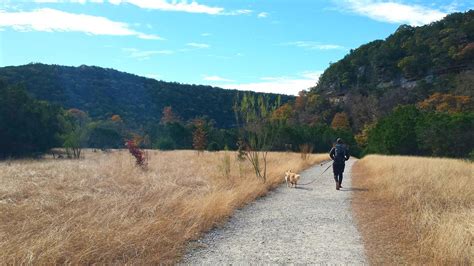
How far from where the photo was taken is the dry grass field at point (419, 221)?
5.78 metres

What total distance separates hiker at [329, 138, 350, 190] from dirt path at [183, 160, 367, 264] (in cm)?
362

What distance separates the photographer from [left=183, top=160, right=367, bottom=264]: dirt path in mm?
6047

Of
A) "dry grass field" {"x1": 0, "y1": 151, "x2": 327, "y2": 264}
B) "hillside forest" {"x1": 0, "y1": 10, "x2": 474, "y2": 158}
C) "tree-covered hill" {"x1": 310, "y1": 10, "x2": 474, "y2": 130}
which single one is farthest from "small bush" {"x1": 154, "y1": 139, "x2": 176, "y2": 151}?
"dry grass field" {"x1": 0, "y1": 151, "x2": 327, "y2": 264}

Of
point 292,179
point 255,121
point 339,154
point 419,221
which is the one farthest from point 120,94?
point 419,221

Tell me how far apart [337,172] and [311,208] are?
16.4ft

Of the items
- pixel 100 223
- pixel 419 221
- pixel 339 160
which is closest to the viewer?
pixel 100 223

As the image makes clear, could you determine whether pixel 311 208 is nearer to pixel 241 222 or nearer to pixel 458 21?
pixel 241 222

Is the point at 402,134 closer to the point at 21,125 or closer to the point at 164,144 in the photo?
the point at 164,144

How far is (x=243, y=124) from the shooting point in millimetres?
17250

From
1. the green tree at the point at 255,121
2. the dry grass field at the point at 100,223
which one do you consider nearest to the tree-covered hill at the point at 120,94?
the green tree at the point at 255,121

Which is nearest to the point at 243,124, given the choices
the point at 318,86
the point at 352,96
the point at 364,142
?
the point at 364,142

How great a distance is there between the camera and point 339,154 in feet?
51.2

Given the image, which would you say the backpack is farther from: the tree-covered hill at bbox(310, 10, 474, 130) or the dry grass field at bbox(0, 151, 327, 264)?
the tree-covered hill at bbox(310, 10, 474, 130)

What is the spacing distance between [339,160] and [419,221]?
7.69 metres
